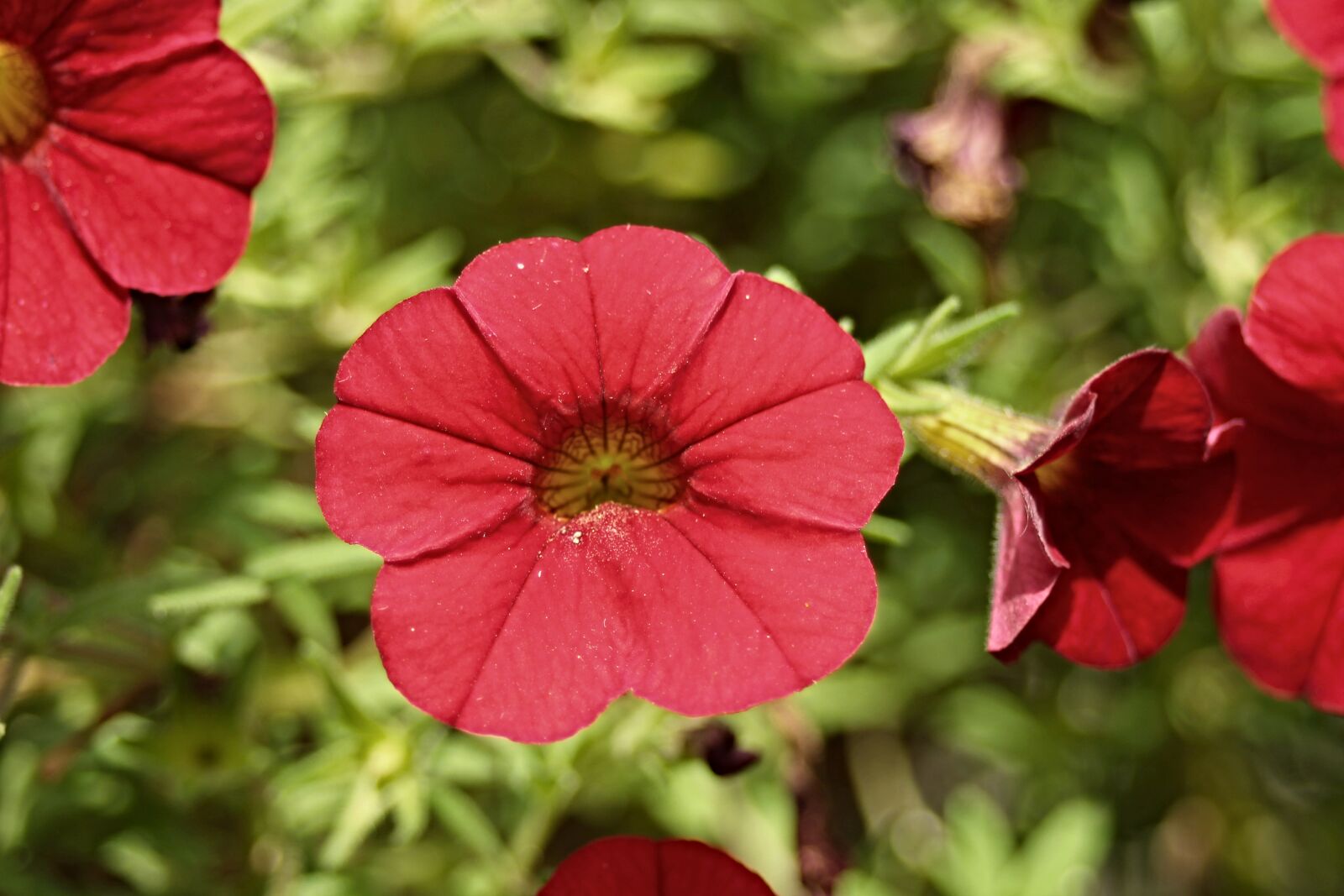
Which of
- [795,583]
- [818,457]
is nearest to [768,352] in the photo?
[818,457]

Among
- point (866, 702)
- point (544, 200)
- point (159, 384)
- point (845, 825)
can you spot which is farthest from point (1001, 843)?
point (159, 384)

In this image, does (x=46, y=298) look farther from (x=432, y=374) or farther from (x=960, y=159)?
(x=960, y=159)

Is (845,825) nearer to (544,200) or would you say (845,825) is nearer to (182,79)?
(544,200)

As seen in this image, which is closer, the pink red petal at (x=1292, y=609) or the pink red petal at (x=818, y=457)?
the pink red petal at (x=818, y=457)

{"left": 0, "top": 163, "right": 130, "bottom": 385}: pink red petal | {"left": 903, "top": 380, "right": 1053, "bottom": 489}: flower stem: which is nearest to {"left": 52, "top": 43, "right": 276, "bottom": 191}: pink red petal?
{"left": 0, "top": 163, "right": 130, "bottom": 385}: pink red petal

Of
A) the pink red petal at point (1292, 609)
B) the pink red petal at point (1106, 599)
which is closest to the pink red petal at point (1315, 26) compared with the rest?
the pink red petal at point (1292, 609)

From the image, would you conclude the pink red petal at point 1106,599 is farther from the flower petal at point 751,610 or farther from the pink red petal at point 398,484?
the pink red petal at point 398,484
